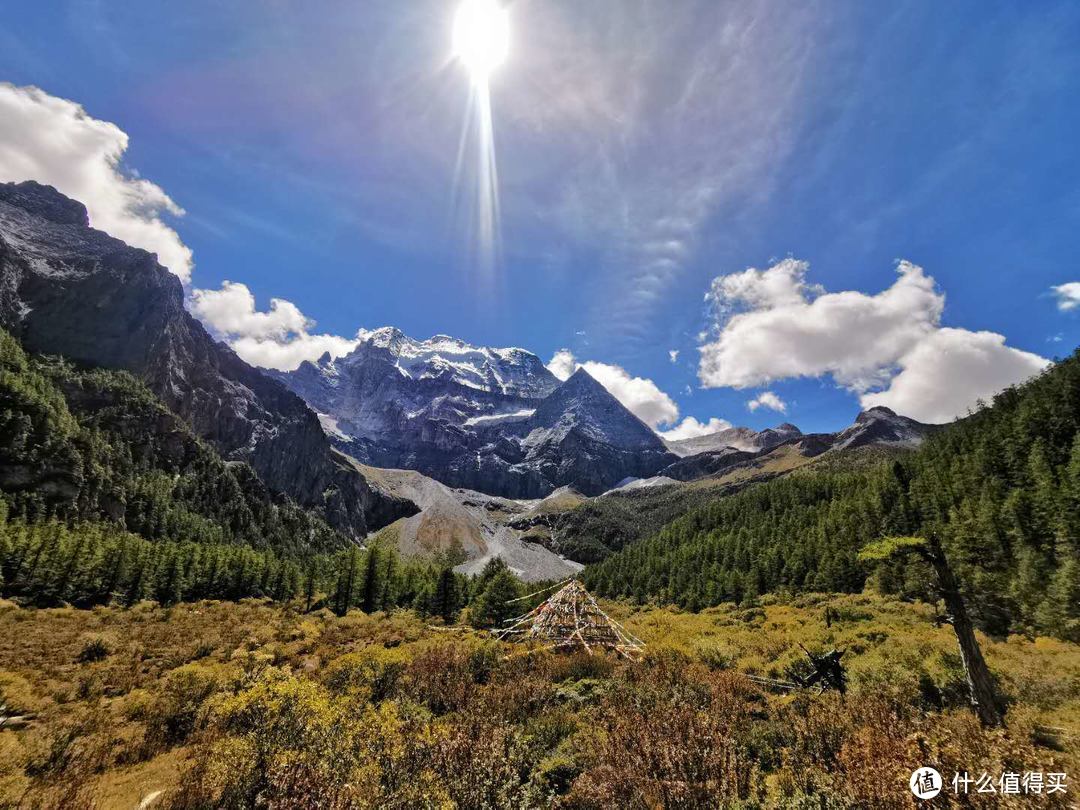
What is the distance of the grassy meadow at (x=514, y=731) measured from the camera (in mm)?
6426

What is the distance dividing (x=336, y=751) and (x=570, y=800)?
4.00 meters

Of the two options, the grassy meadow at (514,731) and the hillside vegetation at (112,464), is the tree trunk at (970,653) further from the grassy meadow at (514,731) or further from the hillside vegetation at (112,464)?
the hillside vegetation at (112,464)

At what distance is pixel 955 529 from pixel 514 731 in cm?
7330

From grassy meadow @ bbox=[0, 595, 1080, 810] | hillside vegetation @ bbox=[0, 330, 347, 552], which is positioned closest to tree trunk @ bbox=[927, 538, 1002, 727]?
grassy meadow @ bbox=[0, 595, 1080, 810]

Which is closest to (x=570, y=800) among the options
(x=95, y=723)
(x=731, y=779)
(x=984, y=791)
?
(x=731, y=779)

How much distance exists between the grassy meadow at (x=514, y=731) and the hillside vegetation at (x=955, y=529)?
6.16 meters

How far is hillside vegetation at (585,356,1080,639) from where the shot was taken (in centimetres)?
4088

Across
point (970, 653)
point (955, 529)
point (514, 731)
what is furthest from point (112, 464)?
point (955, 529)

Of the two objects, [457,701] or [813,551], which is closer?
[457,701]

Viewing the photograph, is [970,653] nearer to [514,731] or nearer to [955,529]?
[514,731]

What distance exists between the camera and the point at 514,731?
→ 9461mm

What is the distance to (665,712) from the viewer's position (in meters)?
9.38

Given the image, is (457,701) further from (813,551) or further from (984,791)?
(813,551)

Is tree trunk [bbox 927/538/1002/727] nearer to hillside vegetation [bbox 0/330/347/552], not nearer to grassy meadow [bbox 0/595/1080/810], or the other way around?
grassy meadow [bbox 0/595/1080/810]
